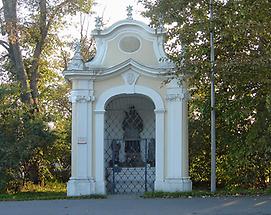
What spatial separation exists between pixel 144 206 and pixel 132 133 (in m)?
5.84

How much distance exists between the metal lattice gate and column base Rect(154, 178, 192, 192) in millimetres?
1150

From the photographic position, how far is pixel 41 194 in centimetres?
1948

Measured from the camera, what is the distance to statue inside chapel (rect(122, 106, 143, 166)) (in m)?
20.1

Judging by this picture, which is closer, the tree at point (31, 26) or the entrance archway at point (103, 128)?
the entrance archway at point (103, 128)

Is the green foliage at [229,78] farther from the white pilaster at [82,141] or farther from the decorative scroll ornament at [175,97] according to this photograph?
the white pilaster at [82,141]

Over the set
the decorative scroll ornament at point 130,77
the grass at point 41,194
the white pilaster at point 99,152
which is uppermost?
the decorative scroll ornament at point 130,77

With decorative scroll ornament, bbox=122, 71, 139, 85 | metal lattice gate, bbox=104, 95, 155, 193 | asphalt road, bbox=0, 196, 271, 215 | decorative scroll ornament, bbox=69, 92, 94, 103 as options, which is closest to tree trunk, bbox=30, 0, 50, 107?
metal lattice gate, bbox=104, 95, 155, 193

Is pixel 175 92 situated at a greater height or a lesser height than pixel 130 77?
lesser

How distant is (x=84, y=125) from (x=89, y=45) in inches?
630

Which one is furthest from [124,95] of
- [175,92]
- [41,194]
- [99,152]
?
[41,194]

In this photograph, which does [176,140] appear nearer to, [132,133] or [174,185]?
[174,185]

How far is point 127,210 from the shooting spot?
14055 mm

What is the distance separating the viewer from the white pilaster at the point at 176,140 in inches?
702

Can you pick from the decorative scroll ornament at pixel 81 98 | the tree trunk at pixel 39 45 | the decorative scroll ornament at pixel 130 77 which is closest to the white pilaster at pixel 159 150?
the decorative scroll ornament at pixel 130 77
